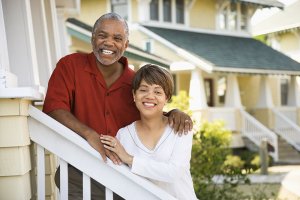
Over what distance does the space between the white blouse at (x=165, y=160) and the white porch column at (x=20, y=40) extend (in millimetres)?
1025

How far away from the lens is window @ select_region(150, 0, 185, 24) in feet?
62.3

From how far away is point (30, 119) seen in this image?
295 cm

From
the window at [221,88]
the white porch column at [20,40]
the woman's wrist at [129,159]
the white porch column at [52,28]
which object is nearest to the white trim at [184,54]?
the window at [221,88]

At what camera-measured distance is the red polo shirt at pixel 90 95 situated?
2963mm

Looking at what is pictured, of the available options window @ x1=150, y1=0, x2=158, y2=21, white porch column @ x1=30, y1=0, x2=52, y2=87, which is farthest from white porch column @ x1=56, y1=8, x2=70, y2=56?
window @ x1=150, y1=0, x2=158, y2=21

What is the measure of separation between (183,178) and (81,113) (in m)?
0.74

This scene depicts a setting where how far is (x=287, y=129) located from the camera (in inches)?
790

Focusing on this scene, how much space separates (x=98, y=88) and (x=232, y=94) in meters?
16.3

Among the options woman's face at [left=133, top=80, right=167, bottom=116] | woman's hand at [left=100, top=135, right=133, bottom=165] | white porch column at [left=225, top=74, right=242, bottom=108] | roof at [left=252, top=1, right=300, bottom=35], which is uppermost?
roof at [left=252, top=1, right=300, bottom=35]

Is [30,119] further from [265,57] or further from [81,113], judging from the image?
[265,57]

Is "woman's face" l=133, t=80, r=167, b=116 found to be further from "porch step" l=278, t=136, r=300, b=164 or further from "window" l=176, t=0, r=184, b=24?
"window" l=176, t=0, r=184, b=24

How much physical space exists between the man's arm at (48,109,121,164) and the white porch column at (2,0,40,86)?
82 cm

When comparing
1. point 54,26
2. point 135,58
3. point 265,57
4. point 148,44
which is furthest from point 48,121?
point 265,57

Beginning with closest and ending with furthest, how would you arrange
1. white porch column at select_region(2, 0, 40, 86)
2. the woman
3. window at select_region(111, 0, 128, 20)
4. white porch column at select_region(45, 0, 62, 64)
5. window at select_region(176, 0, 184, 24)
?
the woman < white porch column at select_region(2, 0, 40, 86) < white porch column at select_region(45, 0, 62, 64) < window at select_region(111, 0, 128, 20) < window at select_region(176, 0, 184, 24)
